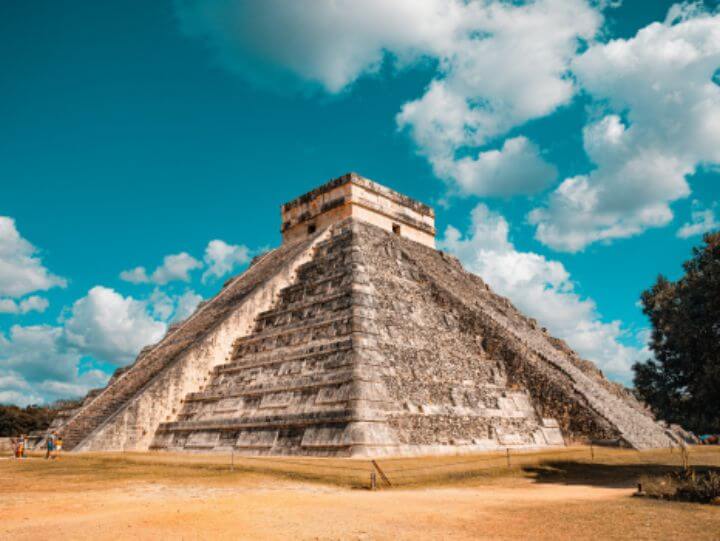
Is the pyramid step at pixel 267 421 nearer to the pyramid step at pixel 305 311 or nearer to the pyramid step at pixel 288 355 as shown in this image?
the pyramid step at pixel 288 355

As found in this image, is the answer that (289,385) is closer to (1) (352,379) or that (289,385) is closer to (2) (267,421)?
(2) (267,421)

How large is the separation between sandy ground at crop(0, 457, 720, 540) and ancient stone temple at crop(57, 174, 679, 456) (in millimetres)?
2212

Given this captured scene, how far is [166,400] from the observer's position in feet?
46.3

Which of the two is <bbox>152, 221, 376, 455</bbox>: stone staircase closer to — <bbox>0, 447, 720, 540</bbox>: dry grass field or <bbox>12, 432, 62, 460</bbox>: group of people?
<bbox>0, 447, 720, 540</bbox>: dry grass field

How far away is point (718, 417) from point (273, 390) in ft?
29.0

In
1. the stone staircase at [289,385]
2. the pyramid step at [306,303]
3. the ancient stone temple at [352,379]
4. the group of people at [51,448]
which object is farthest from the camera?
the pyramid step at [306,303]

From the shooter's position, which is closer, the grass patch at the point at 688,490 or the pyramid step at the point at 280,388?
the grass patch at the point at 688,490

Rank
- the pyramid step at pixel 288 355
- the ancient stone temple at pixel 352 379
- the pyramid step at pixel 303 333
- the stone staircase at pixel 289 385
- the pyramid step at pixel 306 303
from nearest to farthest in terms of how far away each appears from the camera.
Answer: the stone staircase at pixel 289 385, the ancient stone temple at pixel 352 379, the pyramid step at pixel 288 355, the pyramid step at pixel 303 333, the pyramid step at pixel 306 303

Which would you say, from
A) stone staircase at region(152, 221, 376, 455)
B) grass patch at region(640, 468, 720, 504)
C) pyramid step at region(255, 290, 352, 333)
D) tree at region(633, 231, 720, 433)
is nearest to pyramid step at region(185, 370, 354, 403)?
stone staircase at region(152, 221, 376, 455)

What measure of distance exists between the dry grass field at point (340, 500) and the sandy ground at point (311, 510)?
0.05 ft

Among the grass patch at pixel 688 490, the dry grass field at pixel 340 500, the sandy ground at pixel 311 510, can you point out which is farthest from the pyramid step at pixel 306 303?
the grass patch at pixel 688 490

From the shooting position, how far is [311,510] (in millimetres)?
6398

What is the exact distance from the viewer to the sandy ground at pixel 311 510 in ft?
17.3

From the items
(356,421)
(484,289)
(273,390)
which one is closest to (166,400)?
(273,390)
